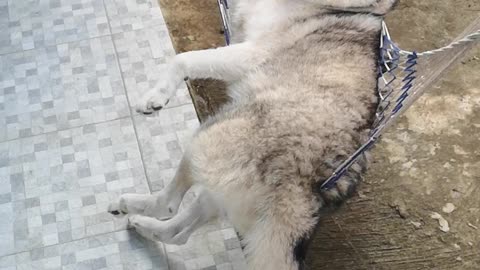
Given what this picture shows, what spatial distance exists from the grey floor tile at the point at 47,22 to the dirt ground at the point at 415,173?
296 mm

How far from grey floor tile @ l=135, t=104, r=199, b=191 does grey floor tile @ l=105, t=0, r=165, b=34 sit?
18.2 inches

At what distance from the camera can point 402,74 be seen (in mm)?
1787

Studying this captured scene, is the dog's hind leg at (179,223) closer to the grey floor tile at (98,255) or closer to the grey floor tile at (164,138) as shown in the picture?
the grey floor tile at (98,255)

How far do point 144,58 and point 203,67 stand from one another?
0.56 metres

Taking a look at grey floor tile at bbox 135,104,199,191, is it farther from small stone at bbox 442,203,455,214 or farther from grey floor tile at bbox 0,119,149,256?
small stone at bbox 442,203,455,214

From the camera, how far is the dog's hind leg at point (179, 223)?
172 centimetres

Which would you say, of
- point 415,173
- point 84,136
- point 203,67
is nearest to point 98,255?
point 84,136

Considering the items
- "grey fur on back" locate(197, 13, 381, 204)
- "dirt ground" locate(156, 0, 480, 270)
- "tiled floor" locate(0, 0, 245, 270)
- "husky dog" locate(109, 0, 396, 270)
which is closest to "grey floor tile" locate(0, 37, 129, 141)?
"tiled floor" locate(0, 0, 245, 270)

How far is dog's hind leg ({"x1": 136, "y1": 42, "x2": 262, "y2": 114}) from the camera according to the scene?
183cm

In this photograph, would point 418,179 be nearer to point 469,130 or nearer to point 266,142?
point 469,130

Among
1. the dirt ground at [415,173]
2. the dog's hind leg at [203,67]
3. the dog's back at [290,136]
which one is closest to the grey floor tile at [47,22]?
the dirt ground at [415,173]

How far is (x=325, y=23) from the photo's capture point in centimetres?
181

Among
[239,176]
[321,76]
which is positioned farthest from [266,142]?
[321,76]

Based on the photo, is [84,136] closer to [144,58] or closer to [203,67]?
[144,58]
